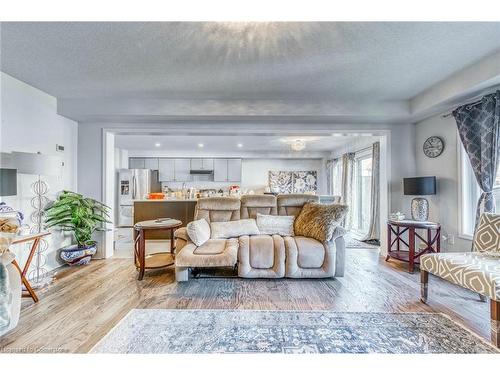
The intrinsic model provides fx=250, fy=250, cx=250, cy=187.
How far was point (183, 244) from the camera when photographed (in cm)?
320

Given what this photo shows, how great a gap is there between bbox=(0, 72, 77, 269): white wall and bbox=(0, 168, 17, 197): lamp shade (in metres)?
0.31

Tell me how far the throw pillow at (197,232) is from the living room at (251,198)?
22mm

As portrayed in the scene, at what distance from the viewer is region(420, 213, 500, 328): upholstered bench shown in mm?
1822

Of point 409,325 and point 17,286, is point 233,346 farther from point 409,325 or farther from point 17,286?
point 17,286

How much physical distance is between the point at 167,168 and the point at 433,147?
687 centimetres

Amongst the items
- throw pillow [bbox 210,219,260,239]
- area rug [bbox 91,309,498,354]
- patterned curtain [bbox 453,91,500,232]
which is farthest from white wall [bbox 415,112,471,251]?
throw pillow [bbox 210,219,260,239]

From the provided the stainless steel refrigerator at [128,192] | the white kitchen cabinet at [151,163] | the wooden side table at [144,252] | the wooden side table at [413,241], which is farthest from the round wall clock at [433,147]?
the white kitchen cabinet at [151,163]

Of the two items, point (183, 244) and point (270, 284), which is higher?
point (183, 244)

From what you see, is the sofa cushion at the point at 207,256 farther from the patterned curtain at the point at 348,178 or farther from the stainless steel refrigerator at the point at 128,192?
the stainless steel refrigerator at the point at 128,192

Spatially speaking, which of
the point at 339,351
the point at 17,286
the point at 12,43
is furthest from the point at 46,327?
the point at 12,43

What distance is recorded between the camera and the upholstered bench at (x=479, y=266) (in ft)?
5.98

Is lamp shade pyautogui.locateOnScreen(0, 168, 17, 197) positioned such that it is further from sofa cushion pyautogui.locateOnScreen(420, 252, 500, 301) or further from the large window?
the large window

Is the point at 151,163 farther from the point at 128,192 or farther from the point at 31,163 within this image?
the point at 31,163

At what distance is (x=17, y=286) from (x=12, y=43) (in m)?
2.15
